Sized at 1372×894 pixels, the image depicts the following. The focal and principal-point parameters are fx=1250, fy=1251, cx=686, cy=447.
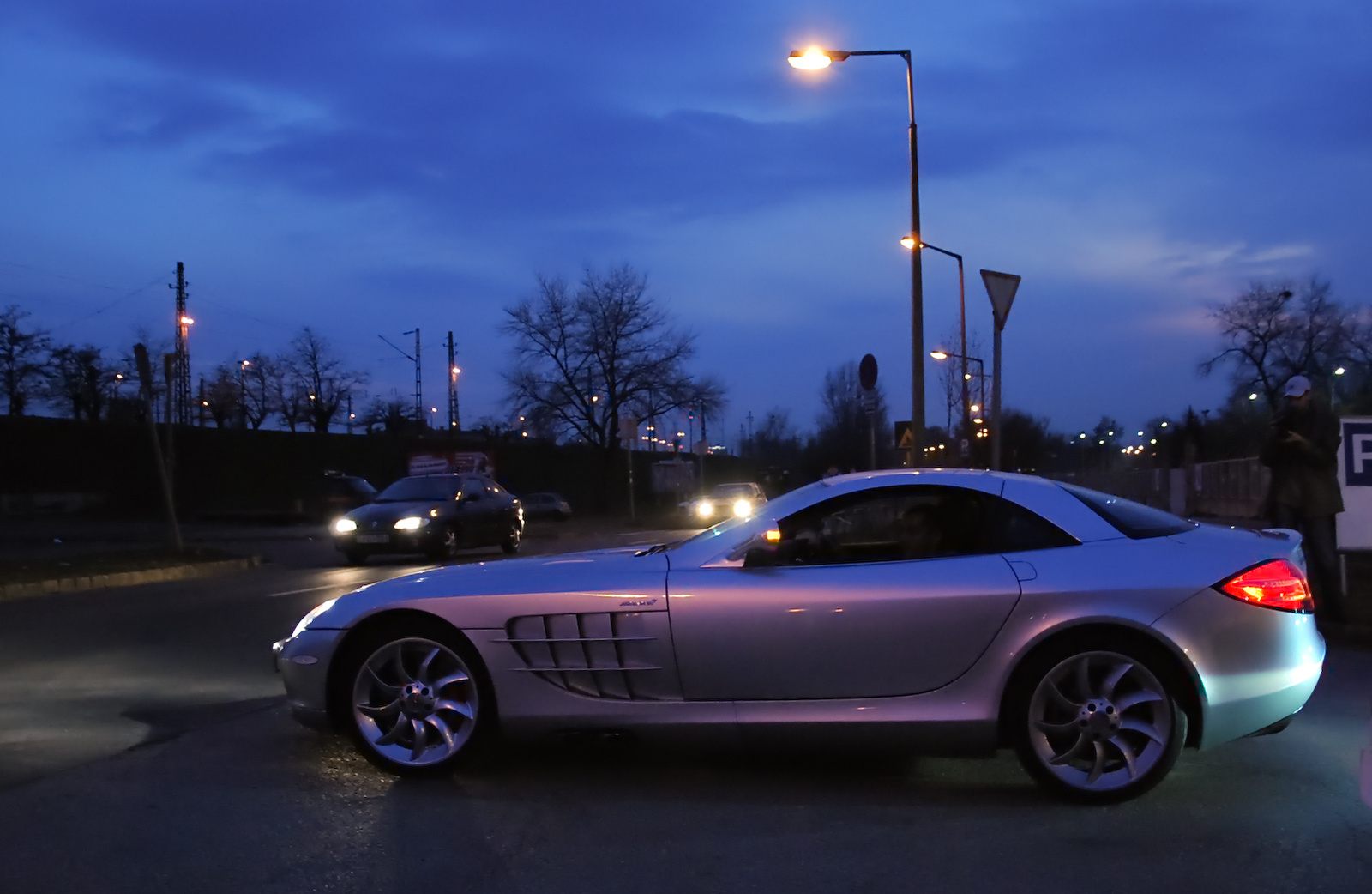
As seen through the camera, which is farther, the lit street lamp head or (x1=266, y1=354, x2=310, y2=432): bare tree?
(x1=266, y1=354, x2=310, y2=432): bare tree

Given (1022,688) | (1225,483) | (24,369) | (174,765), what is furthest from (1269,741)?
(24,369)

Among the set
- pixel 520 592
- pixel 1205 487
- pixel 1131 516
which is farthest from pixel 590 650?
pixel 1205 487

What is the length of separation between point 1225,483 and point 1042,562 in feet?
105

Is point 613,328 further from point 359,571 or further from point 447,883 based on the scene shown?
point 447,883

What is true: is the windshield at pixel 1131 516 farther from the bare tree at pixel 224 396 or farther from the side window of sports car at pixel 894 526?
the bare tree at pixel 224 396

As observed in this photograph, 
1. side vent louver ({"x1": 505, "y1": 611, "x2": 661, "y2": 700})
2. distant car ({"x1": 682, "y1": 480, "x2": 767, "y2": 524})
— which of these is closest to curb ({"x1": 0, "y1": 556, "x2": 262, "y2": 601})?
side vent louver ({"x1": 505, "y1": 611, "x2": 661, "y2": 700})

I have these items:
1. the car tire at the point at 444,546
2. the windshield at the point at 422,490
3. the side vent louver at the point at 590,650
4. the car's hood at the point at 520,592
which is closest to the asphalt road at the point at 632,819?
the side vent louver at the point at 590,650

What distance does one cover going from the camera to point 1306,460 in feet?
29.8

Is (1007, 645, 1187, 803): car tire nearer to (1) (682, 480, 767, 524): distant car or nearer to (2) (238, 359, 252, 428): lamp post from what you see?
(1) (682, 480, 767, 524): distant car

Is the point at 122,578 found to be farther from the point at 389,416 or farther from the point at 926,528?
the point at 389,416

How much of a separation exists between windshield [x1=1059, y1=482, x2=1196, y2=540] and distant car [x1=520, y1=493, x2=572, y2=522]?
135 feet

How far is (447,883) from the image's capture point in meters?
4.02

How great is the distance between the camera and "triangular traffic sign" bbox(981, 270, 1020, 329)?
16.2 meters

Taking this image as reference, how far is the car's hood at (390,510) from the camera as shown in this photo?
19547mm
